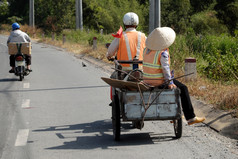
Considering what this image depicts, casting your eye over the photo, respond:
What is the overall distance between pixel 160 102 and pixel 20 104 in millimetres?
A: 4698

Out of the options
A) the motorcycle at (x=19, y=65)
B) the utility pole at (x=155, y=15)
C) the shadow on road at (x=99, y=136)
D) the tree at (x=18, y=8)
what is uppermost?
the tree at (x=18, y=8)

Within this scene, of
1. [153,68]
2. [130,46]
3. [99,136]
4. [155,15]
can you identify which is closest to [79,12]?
[155,15]

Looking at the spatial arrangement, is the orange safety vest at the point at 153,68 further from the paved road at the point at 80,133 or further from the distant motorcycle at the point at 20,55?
the distant motorcycle at the point at 20,55

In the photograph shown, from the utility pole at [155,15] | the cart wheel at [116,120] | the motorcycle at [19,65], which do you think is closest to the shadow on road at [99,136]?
the cart wheel at [116,120]

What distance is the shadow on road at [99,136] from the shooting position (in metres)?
7.13

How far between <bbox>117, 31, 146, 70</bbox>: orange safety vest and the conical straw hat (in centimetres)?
76

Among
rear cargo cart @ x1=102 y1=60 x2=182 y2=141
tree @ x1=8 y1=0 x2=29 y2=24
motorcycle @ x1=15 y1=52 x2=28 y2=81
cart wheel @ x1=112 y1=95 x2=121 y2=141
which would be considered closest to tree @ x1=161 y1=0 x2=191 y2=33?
motorcycle @ x1=15 y1=52 x2=28 y2=81

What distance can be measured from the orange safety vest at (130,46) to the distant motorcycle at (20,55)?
767 cm

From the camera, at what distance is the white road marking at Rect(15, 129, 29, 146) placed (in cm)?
722

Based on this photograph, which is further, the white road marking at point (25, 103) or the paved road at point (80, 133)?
the white road marking at point (25, 103)

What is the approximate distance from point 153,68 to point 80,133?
5.60 ft

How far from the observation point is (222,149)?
22.4 ft

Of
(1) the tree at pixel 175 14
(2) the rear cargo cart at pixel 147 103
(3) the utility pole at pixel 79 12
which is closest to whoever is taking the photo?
(2) the rear cargo cart at pixel 147 103

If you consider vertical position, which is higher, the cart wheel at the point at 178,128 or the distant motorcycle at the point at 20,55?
the distant motorcycle at the point at 20,55
